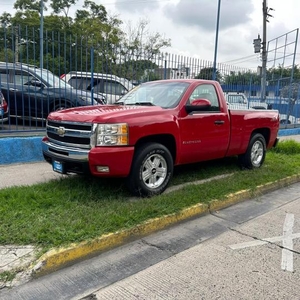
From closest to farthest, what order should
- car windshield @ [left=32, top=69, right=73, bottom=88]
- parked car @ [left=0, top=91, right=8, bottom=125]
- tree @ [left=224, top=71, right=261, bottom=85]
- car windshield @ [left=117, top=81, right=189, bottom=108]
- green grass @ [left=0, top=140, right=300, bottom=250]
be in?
1. green grass @ [left=0, top=140, right=300, bottom=250]
2. car windshield @ [left=117, top=81, right=189, bottom=108]
3. parked car @ [left=0, top=91, right=8, bottom=125]
4. car windshield @ [left=32, top=69, right=73, bottom=88]
5. tree @ [left=224, top=71, right=261, bottom=85]

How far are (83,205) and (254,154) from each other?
4223 millimetres

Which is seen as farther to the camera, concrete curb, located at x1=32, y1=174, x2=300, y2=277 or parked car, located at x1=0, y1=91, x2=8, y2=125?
parked car, located at x1=0, y1=91, x2=8, y2=125

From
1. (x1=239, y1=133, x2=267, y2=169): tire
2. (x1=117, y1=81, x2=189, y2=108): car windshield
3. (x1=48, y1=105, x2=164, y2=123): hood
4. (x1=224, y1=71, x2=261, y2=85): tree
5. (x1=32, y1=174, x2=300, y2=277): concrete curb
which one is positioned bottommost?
(x1=32, y1=174, x2=300, y2=277): concrete curb

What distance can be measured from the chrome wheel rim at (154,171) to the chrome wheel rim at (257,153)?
9.12 ft

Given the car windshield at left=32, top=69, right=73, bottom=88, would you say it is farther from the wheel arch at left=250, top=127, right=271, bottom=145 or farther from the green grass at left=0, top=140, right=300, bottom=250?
the wheel arch at left=250, top=127, right=271, bottom=145

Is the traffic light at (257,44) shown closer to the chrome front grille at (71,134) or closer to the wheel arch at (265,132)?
the wheel arch at (265,132)

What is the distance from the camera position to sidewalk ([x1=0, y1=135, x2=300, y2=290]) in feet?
9.61

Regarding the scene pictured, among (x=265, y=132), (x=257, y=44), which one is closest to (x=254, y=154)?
(x=265, y=132)

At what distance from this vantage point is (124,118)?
14.2 ft

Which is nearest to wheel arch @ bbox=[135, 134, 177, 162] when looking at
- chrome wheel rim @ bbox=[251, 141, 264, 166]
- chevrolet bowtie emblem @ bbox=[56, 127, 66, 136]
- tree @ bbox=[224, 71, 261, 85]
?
chevrolet bowtie emblem @ bbox=[56, 127, 66, 136]

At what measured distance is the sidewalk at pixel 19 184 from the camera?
115 inches

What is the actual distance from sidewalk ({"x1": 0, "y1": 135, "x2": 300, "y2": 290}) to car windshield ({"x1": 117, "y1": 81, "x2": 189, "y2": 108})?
1828 mm

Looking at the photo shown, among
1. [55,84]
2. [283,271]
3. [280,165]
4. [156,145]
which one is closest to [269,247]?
[283,271]

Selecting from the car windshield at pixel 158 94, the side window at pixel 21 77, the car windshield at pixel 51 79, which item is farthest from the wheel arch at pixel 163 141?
the side window at pixel 21 77
